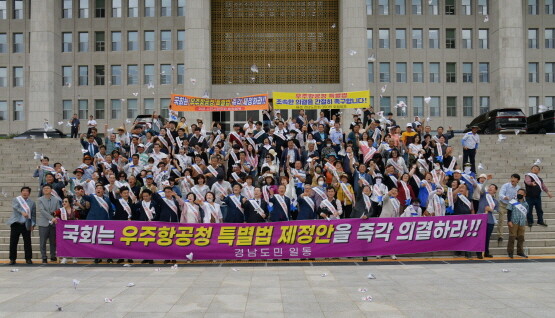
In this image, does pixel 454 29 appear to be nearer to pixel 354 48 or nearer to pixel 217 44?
pixel 354 48

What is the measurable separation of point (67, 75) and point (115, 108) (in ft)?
16.7

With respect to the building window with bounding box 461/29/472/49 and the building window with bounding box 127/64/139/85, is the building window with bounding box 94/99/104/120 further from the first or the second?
the building window with bounding box 461/29/472/49

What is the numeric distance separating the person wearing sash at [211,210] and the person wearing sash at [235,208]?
0.22 m

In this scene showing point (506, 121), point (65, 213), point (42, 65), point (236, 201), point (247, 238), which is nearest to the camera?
point (247, 238)

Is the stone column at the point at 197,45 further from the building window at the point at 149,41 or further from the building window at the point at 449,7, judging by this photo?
the building window at the point at 449,7

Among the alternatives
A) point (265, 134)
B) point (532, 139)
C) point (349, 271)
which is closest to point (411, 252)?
point (349, 271)

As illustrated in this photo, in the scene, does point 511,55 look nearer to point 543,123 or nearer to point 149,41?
point 543,123

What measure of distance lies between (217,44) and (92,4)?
45.9 ft

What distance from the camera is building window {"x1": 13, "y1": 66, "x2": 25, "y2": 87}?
150ft

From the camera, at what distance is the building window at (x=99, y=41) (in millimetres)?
45062

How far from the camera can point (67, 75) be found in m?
45.0

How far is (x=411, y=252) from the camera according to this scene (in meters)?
11.7

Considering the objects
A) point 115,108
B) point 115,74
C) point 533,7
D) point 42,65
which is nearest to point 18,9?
point 42,65

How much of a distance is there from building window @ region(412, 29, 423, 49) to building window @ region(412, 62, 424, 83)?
4.87 feet
